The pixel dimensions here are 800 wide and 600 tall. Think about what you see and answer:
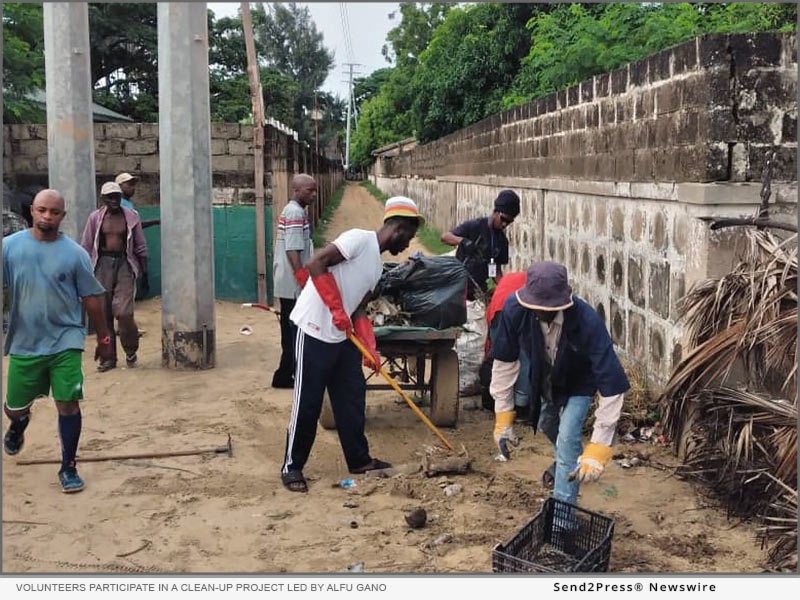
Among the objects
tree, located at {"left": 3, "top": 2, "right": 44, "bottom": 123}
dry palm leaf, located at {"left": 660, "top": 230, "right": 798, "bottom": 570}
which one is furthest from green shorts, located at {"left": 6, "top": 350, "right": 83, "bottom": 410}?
tree, located at {"left": 3, "top": 2, "right": 44, "bottom": 123}

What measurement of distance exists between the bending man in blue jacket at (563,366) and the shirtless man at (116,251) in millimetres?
5094

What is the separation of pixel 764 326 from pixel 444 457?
2.33 m

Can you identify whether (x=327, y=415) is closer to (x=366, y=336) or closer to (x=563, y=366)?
(x=366, y=336)

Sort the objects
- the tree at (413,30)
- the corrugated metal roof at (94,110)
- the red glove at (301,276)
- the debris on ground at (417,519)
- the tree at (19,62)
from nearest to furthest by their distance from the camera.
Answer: the debris on ground at (417,519) < the red glove at (301,276) < the tree at (19,62) < the corrugated metal roof at (94,110) < the tree at (413,30)

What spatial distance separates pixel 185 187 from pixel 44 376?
11.8 ft

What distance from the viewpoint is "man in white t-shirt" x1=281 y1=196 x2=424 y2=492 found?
217 inches

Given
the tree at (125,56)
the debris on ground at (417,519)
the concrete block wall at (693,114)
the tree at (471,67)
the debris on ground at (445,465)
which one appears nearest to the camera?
the debris on ground at (417,519)

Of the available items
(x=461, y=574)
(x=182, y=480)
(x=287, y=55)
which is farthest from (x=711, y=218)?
(x=287, y=55)

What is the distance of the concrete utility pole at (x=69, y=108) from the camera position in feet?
32.8

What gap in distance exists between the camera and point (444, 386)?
691cm

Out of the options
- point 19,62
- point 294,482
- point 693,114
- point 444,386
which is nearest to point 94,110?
point 19,62

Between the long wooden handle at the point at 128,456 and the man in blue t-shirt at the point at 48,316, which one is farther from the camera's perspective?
the long wooden handle at the point at 128,456

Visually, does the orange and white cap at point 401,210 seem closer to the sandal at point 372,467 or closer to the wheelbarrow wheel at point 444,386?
the wheelbarrow wheel at point 444,386

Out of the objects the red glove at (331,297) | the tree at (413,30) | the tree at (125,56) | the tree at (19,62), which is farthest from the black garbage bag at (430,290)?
the tree at (413,30)
